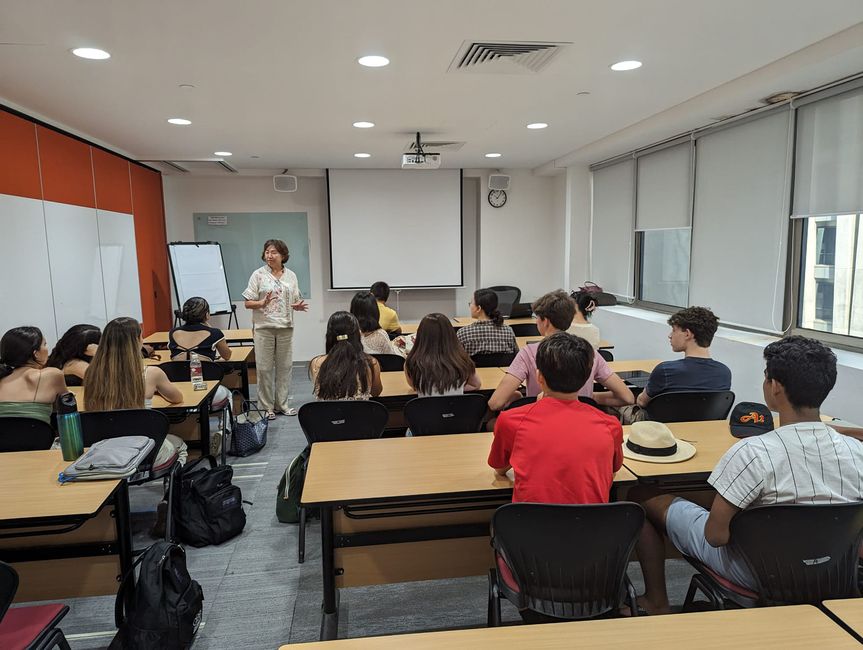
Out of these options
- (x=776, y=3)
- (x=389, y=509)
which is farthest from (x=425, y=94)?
(x=389, y=509)

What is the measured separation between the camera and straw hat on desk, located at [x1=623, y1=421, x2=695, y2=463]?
2.20 m

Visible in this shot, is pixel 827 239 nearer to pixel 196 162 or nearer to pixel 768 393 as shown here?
pixel 768 393

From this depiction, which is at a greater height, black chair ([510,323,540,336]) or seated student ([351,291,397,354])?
seated student ([351,291,397,354])

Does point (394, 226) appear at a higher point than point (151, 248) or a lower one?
higher

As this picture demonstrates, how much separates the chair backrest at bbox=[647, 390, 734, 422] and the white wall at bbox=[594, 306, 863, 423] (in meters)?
0.60

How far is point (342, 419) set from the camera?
2812 mm

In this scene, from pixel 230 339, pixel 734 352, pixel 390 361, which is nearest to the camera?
pixel 390 361

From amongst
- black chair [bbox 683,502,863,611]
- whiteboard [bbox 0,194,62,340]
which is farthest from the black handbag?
black chair [bbox 683,502,863,611]

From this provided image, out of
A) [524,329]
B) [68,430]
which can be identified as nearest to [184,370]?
[68,430]

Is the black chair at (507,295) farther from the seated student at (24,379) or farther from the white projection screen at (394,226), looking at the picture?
the seated student at (24,379)

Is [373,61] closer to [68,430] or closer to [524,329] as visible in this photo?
[68,430]

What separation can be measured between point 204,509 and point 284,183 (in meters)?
5.34

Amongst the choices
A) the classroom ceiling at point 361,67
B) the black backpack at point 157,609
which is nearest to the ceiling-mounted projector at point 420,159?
the classroom ceiling at point 361,67

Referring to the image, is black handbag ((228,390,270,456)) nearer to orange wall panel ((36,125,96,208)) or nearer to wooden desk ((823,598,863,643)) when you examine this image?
orange wall panel ((36,125,96,208))
